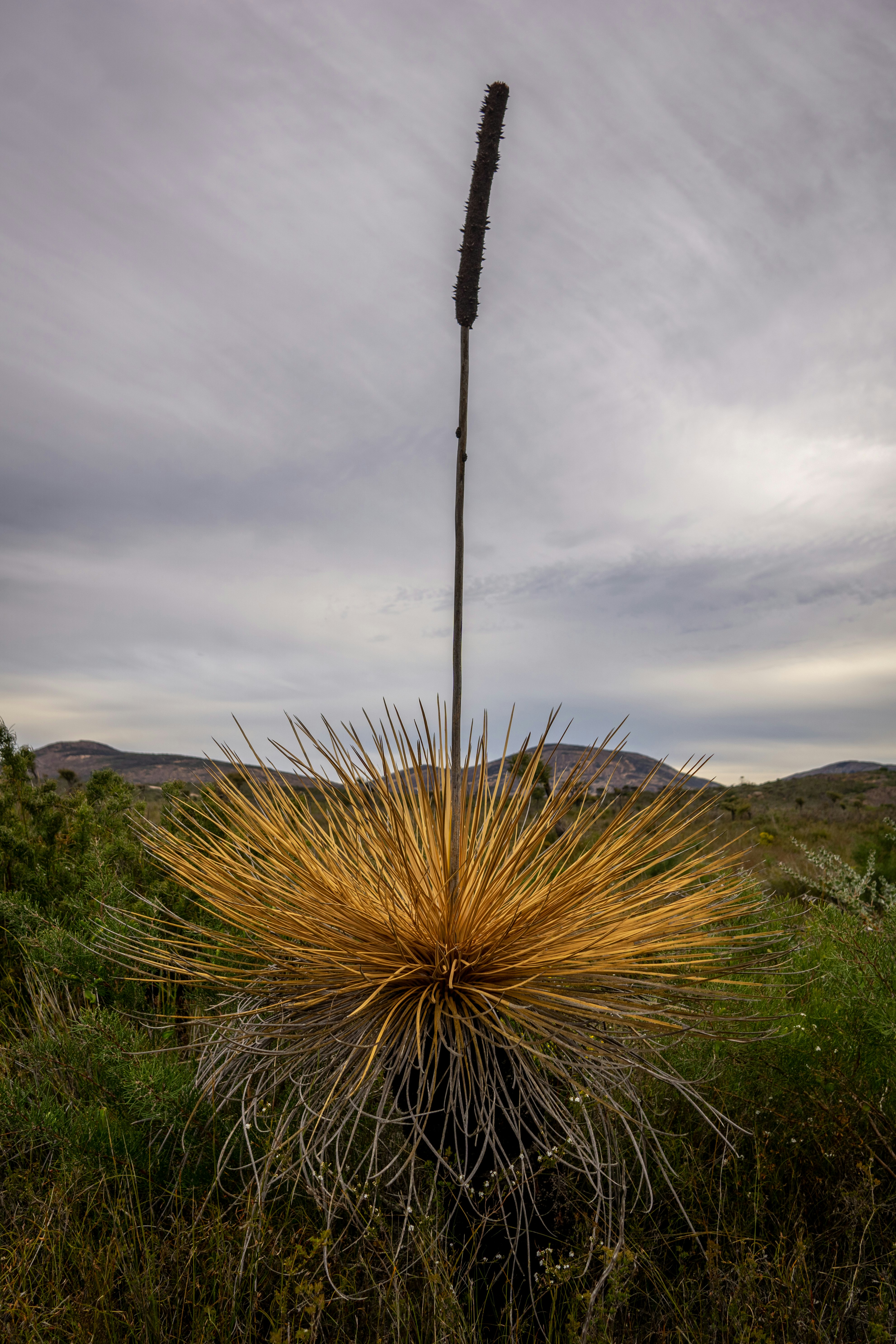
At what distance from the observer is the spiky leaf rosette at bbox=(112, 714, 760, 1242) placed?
1.46 metres

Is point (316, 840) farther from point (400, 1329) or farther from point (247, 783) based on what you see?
point (400, 1329)

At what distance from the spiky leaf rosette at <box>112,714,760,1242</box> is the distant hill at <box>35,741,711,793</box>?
90 millimetres

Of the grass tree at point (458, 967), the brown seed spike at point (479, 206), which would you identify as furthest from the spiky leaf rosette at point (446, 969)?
the brown seed spike at point (479, 206)

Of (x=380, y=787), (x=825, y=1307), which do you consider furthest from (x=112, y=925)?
(x=825, y=1307)

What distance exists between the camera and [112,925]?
2.66m

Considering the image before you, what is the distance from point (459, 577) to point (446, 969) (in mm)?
831

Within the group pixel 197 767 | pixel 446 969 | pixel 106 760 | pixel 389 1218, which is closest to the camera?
pixel 446 969

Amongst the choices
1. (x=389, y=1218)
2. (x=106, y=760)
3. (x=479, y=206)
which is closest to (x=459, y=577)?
(x=479, y=206)

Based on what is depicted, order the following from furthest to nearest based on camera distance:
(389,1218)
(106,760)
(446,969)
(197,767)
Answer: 1. (106,760)
2. (197,767)
3. (389,1218)
4. (446,969)

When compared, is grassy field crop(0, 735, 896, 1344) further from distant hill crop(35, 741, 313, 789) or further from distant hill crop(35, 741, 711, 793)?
distant hill crop(35, 741, 313, 789)

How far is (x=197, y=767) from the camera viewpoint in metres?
12.3

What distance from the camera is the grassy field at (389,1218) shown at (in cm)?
142

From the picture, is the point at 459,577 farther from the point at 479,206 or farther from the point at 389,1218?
the point at 389,1218

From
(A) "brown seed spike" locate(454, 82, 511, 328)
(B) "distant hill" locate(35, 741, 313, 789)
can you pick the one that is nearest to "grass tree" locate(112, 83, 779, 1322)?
(A) "brown seed spike" locate(454, 82, 511, 328)
